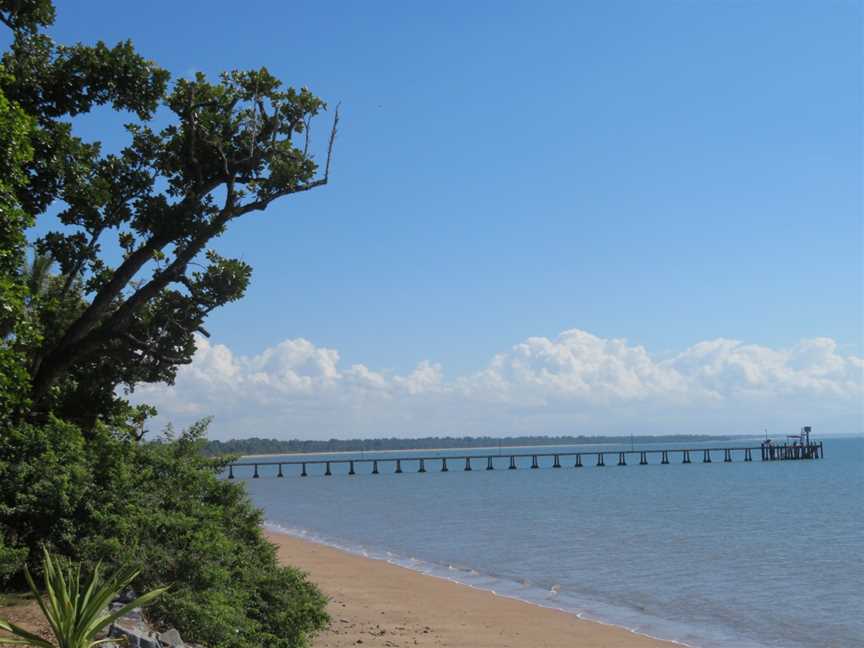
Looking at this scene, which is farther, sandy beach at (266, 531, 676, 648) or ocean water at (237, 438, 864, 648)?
ocean water at (237, 438, 864, 648)

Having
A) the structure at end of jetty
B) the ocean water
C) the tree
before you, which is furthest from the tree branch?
the structure at end of jetty

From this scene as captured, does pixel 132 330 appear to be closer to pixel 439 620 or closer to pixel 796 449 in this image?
pixel 439 620

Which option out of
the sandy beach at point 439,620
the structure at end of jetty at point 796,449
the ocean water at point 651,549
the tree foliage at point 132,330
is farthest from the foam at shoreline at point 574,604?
the structure at end of jetty at point 796,449

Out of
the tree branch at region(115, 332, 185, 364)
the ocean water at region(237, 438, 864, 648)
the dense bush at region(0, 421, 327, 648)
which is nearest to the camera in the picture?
the dense bush at region(0, 421, 327, 648)

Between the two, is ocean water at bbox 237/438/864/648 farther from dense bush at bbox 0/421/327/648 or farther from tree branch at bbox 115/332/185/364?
tree branch at bbox 115/332/185/364

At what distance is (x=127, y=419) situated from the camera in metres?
14.3

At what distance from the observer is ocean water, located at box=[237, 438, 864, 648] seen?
21.8 metres

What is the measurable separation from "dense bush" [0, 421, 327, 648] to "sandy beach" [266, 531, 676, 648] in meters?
Result: 2.98

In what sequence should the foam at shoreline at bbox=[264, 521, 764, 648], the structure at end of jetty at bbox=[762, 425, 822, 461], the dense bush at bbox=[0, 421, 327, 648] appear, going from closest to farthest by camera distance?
the dense bush at bbox=[0, 421, 327, 648], the foam at shoreline at bbox=[264, 521, 764, 648], the structure at end of jetty at bbox=[762, 425, 822, 461]

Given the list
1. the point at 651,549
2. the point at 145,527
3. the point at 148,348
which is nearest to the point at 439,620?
the point at 148,348

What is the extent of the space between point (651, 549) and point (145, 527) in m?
28.5

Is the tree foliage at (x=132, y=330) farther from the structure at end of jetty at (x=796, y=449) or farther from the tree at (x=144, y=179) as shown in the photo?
the structure at end of jetty at (x=796, y=449)

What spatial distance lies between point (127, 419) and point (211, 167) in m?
4.44

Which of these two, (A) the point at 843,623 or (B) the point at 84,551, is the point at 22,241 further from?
(A) the point at 843,623
